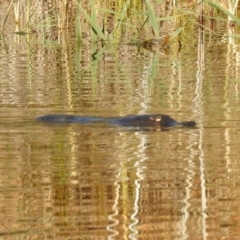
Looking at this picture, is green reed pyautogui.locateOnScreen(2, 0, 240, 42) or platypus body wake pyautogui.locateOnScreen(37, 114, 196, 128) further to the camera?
green reed pyautogui.locateOnScreen(2, 0, 240, 42)

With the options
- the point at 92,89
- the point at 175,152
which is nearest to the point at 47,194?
the point at 175,152

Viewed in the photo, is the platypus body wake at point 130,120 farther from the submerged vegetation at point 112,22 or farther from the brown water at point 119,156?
the submerged vegetation at point 112,22

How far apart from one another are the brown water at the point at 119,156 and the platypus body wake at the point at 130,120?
120 mm

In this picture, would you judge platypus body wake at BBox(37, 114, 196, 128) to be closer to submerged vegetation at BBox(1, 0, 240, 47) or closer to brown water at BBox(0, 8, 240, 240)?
brown water at BBox(0, 8, 240, 240)

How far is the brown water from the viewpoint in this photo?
480cm

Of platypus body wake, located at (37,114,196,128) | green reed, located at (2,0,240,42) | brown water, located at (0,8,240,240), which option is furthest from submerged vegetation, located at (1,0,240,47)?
platypus body wake, located at (37,114,196,128)

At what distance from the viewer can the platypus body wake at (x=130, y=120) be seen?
7488 millimetres

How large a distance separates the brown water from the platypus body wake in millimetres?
120

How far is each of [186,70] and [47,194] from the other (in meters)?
5.82

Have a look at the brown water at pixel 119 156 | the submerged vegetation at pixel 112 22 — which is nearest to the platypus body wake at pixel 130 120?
the brown water at pixel 119 156

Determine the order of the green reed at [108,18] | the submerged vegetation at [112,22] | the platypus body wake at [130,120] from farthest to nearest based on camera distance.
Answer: the green reed at [108,18], the submerged vegetation at [112,22], the platypus body wake at [130,120]

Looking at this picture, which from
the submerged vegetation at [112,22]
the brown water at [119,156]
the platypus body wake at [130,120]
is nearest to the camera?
the brown water at [119,156]

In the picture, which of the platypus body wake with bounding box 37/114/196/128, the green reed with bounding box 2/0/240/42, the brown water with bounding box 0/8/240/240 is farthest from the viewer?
the green reed with bounding box 2/0/240/42

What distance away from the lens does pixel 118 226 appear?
15.5 ft
